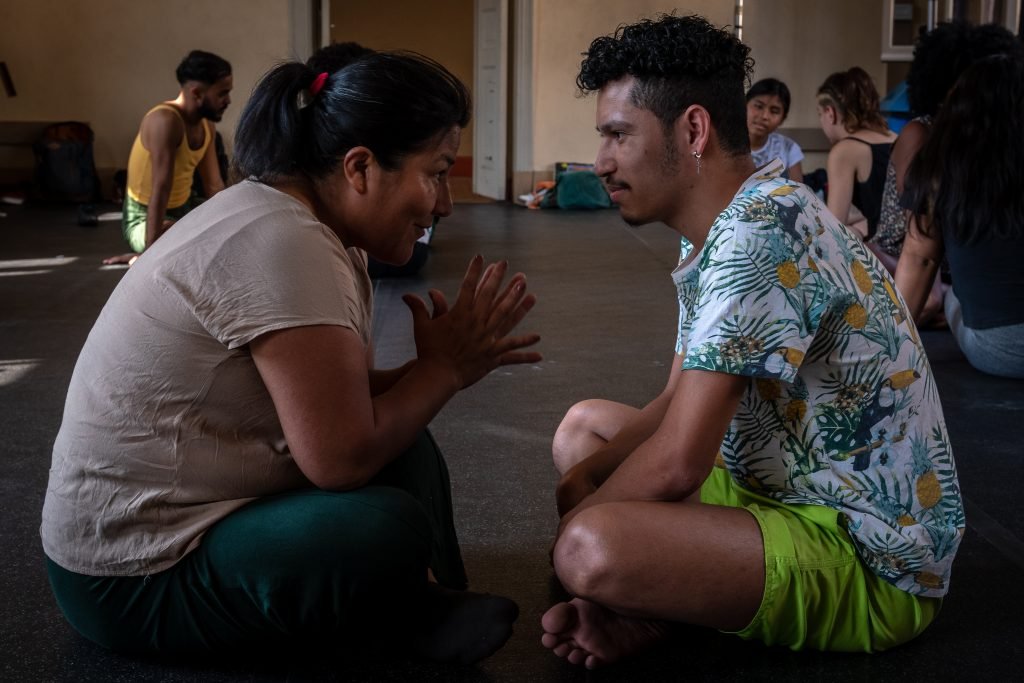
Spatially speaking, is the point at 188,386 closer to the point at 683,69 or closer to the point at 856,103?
the point at 683,69

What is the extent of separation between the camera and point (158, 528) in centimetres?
169

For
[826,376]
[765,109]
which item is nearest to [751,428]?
[826,376]

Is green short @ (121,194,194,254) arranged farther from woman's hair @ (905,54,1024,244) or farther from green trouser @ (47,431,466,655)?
green trouser @ (47,431,466,655)

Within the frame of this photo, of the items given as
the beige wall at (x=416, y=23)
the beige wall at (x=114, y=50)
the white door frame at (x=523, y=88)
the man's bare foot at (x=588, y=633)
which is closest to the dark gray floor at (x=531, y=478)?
the man's bare foot at (x=588, y=633)

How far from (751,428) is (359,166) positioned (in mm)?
714

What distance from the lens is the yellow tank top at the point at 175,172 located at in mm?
6078

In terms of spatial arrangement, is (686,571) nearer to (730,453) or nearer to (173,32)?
(730,453)

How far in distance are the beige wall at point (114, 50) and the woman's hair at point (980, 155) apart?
816 cm

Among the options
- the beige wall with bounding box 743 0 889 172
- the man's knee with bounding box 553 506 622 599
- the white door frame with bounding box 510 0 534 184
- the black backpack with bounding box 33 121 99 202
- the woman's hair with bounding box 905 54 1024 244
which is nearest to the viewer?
the man's knee with bounding box 553 506 622 599

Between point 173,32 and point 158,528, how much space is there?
393 inches

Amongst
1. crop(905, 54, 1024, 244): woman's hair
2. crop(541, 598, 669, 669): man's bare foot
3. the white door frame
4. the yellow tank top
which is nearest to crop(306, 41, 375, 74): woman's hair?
crop(541, 598, 669, 669): man's bare foot

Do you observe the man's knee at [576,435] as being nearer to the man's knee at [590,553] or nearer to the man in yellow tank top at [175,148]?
the man's knee at [590,553]

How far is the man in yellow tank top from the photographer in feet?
19.2

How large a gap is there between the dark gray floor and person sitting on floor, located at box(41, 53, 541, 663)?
0.33ft
